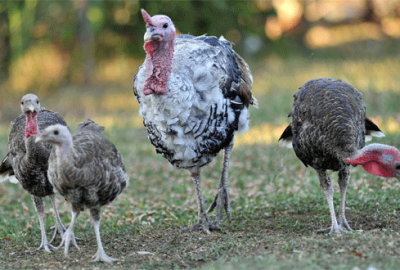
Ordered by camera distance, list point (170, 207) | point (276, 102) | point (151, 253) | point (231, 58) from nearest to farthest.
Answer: point (151, 253) < point (231, 58) < point (170, 207) < point (276, 102)

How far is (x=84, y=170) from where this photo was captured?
4.54 metres

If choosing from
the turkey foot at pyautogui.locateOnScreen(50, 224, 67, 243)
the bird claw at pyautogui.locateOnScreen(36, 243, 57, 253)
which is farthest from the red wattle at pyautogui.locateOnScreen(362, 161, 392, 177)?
the turkey foot at pyautogui.locateOnScreen(50, 224, 67, 243)

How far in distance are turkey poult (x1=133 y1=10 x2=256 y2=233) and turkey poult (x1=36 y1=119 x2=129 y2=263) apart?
644 mm

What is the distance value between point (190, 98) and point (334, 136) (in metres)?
1.48

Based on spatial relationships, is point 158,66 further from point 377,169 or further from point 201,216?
point 377,169

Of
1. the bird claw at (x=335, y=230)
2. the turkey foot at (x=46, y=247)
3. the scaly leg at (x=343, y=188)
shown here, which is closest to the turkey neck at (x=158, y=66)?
the turkey foot at (x=46, y=247)

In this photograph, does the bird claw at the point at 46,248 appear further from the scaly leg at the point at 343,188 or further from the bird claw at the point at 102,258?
the scaly leg at the point at 343,188

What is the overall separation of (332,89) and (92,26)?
11694 mm

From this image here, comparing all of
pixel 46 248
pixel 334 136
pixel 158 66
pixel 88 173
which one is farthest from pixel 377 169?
pixel 46 248

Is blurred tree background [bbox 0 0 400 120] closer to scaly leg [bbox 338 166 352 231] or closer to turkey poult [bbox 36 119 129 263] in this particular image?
scaly leg [bbox 338 166 352 231]

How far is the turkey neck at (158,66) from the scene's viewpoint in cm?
512

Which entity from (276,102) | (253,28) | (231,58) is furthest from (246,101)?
(253,28)

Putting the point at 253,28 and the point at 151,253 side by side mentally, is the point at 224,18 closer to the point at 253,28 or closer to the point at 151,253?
the point at 253,28

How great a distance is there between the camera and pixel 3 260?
5.16 metres
